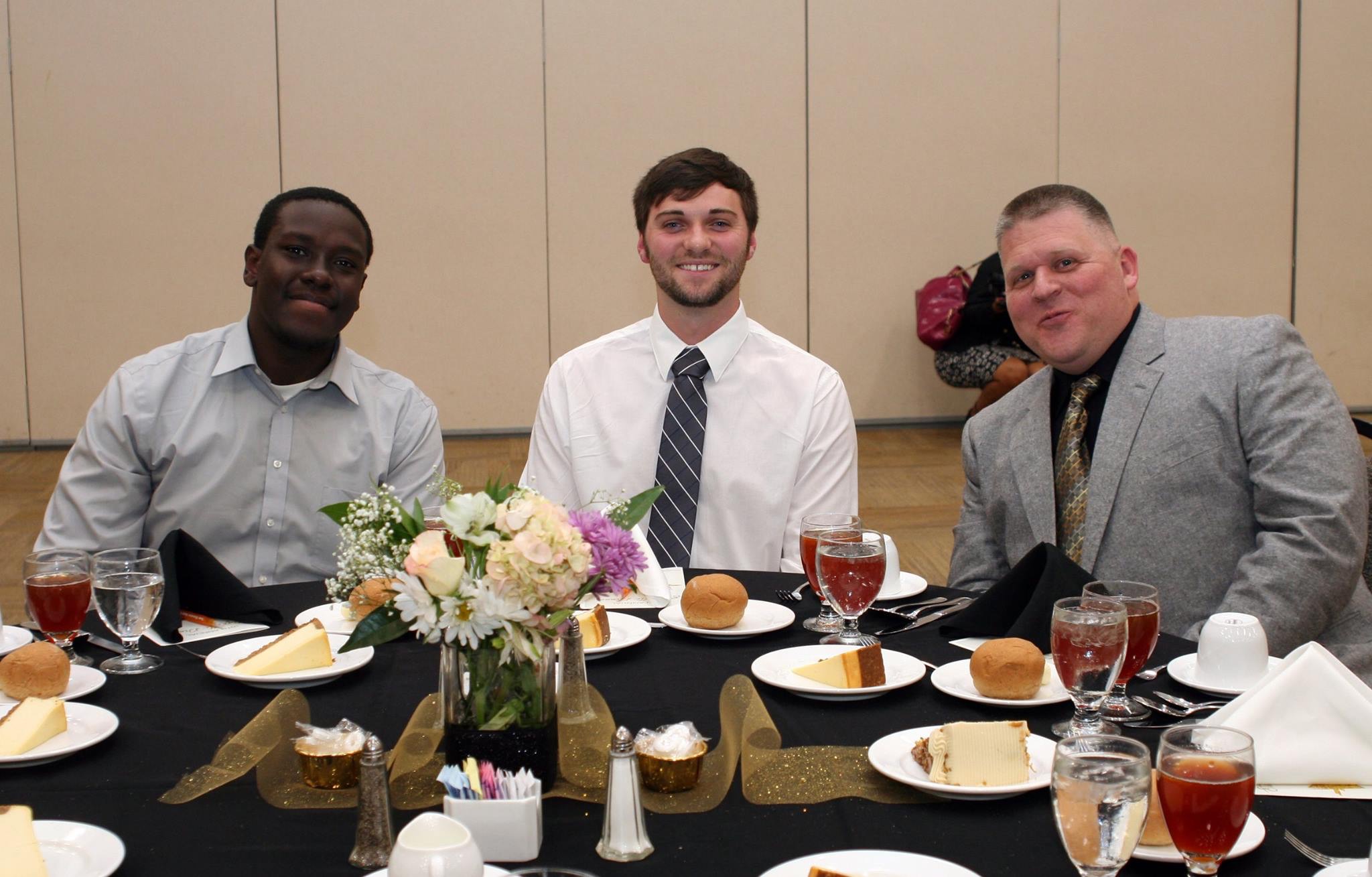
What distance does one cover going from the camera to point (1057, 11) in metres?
7.38

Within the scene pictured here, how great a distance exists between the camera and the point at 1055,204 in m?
2.37

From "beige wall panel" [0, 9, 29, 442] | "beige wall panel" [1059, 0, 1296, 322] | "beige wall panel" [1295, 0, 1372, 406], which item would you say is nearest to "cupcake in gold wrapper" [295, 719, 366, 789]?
"beige wall panel" [0, 9, 29, 442]

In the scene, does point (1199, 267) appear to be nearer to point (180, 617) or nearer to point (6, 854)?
point (180, 617)

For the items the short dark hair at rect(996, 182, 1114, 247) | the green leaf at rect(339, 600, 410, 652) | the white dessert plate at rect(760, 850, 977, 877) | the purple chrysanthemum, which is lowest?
the white dessert plate at rect(760, 850, 977, 877)

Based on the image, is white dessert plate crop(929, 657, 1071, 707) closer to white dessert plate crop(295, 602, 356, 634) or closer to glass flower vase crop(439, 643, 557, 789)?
glass flower vase crop(439, 643, 557, 789)

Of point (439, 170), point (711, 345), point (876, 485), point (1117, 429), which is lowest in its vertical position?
point (876, 485)

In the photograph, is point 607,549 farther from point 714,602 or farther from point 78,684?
point 78,684

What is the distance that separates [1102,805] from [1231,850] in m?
0.18

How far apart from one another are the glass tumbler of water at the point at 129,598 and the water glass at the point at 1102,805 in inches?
46.2

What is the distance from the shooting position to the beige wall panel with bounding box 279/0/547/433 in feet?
22.7

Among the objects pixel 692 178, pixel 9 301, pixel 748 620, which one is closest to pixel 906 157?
pixel 692 178

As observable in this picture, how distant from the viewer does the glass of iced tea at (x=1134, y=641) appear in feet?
4.55

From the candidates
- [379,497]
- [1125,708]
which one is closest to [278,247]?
[379,497]

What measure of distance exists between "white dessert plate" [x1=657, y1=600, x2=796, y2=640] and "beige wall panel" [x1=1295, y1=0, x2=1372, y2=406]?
23.1 feet
